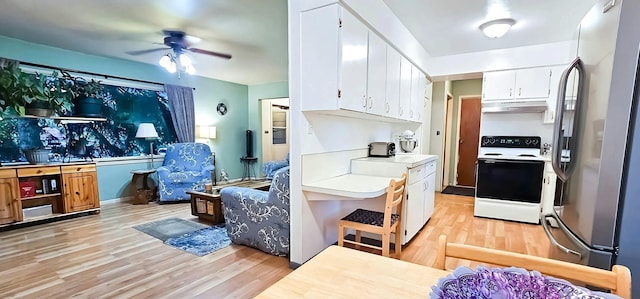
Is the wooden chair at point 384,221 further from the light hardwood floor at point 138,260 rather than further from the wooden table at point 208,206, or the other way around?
the wooden table at point 208,206

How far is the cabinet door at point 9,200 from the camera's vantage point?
10.7 ft

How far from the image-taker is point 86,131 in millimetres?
4363

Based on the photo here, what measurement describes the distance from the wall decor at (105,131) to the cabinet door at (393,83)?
4376mm

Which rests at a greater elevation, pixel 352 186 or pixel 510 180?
pixel 352 186

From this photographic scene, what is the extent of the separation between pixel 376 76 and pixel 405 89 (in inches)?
38.1

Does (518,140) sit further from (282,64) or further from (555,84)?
(282,64)

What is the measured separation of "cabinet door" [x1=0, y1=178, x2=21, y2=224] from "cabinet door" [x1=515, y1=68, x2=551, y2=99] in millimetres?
6662

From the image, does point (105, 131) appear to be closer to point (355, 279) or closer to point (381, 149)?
point (381, 149)

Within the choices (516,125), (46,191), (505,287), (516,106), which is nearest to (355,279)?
(505,287)

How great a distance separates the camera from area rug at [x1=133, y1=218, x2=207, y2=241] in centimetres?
319

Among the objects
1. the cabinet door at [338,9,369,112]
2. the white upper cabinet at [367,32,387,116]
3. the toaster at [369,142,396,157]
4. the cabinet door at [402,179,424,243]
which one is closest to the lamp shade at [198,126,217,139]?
the toaster at [369,142,396,157]

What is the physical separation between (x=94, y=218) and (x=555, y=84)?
654 centimetres

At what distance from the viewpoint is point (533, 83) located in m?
3.81

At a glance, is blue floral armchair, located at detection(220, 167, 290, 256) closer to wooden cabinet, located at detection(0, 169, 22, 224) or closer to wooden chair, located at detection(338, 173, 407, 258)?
wooden chair, located at detection(338, 173, 407, 258)
